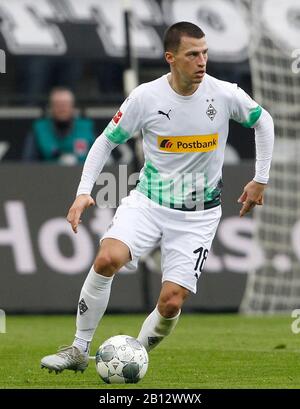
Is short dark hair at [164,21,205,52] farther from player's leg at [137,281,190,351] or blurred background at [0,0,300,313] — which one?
blurred background at [0,0,300,313]

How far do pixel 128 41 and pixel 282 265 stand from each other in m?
2.99

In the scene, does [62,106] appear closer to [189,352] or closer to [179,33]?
[189,352]

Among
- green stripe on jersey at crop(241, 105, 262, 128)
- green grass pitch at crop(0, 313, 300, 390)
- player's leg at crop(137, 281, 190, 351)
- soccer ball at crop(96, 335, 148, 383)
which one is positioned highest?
green stripe on jersey at crop(241, 105, 262, 128)

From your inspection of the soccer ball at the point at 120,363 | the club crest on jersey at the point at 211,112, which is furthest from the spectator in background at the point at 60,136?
the soccer ball at the point at 120,363

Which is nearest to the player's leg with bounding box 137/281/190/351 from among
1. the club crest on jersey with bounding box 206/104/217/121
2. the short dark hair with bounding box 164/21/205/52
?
the club crest on jersey with bounding box 206/104/217/121

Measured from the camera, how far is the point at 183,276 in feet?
30.1

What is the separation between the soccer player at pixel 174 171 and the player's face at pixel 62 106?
556 centimetres

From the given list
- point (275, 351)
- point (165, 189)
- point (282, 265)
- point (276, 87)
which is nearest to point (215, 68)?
point (276, 87)

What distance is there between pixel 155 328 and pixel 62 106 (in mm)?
6018

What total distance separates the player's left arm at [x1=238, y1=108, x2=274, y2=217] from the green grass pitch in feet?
3.84

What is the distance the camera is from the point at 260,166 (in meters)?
9.45

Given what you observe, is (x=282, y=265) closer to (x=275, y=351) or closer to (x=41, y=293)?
(x=41, y=293)

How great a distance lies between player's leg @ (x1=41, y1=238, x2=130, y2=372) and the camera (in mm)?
8875

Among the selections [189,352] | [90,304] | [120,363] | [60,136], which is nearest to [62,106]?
[60,136]
